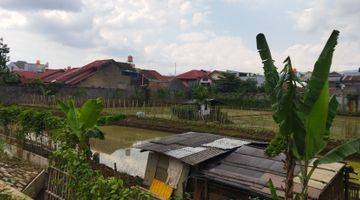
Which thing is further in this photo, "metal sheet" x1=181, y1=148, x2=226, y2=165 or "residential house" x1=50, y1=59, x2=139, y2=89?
"residential house" x1=50, y1=59, x2=139, y2=89

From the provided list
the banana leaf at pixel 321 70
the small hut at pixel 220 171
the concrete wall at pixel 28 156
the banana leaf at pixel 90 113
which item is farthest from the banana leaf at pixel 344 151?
the concrete wall at pixel 28 156

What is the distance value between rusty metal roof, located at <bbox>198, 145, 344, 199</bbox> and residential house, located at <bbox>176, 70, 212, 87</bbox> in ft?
162

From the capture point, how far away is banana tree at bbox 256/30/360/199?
504cm

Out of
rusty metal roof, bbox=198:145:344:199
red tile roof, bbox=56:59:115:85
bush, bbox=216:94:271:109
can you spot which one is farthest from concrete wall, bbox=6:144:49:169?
bush, bbox=216:94:271:109

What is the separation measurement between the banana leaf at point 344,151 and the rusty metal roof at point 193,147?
458 cm

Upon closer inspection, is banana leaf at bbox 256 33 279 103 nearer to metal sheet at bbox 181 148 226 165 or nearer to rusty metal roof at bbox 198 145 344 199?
rusty metal roof at bbox 198 145 344 199

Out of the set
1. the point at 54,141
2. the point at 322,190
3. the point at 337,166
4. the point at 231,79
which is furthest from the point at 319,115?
the point at 231,79

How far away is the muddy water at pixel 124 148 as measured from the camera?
1504 centimetres

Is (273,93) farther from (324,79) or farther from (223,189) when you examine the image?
(223,189)

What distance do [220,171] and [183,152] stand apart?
1.34 meters

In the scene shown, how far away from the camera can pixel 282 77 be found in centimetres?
525

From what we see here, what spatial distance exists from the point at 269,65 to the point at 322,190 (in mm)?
3696

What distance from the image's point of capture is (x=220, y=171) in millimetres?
9398

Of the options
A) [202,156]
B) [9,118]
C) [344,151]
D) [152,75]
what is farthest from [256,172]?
[152,75]
